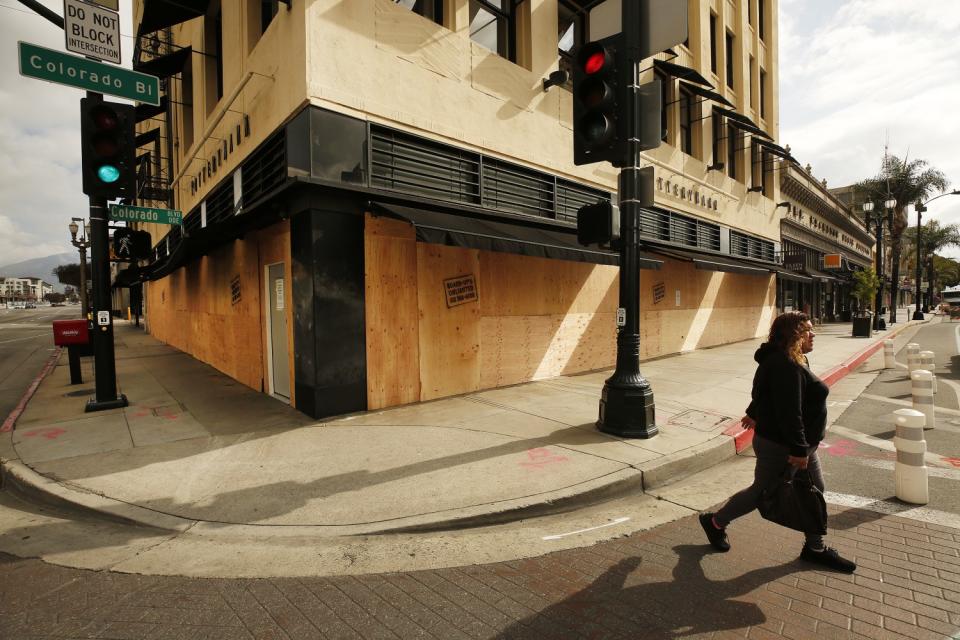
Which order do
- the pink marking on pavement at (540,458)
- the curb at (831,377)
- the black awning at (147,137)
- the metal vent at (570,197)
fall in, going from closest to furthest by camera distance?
the pink marking on pavement at (540,458), the curb at (831,377), the metal vent at (570,197), the black awning at (147,137)

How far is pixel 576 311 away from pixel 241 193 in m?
6.93

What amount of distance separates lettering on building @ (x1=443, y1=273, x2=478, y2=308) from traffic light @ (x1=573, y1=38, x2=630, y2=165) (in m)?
2.99

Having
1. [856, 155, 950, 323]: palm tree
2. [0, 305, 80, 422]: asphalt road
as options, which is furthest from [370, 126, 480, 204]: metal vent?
[856, 155, 950, 323]: palm tree

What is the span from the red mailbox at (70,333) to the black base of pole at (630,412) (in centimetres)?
1011

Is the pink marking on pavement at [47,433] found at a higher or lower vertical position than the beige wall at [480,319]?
lower

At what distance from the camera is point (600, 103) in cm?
534

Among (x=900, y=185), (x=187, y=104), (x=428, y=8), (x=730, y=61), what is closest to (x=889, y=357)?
(x=730, y=61)

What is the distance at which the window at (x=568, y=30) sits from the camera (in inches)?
411

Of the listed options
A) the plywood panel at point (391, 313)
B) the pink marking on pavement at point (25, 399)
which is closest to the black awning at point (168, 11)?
the plywood panel at point (391, 313)

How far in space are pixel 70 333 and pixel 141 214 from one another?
4.16 metres

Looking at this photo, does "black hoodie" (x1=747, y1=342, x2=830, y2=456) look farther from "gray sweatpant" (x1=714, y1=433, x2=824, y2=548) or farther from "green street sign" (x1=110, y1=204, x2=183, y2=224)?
"green street sign" (x1=110, y1=204, x2=183, y2=224)

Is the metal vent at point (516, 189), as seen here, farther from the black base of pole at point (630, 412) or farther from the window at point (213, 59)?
the window at point (213, 59)

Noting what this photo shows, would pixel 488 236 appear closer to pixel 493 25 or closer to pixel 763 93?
pixel 493 25

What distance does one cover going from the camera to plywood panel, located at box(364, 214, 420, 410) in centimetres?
690
